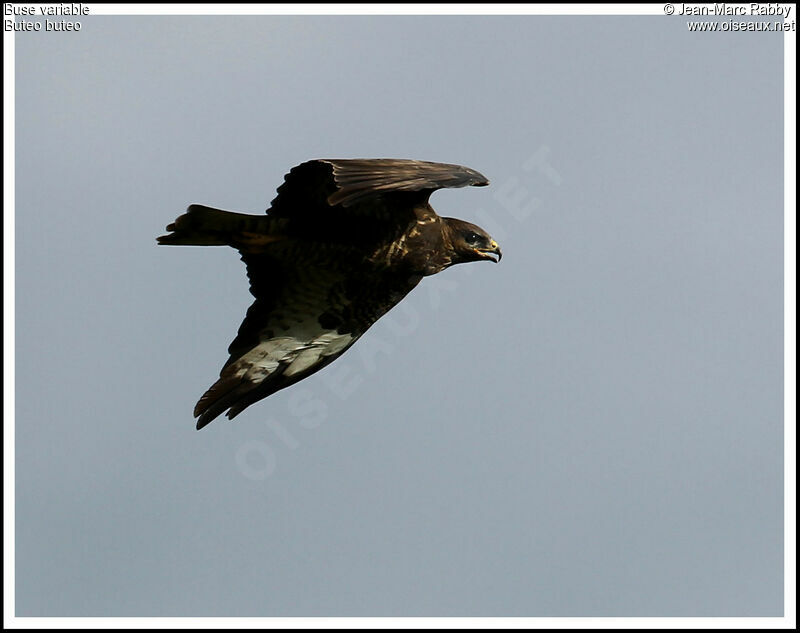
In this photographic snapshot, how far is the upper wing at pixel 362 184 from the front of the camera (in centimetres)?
1175

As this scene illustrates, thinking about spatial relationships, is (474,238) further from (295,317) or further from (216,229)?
(216,229)

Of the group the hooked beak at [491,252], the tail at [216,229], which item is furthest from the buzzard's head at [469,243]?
the tail at [216,229]

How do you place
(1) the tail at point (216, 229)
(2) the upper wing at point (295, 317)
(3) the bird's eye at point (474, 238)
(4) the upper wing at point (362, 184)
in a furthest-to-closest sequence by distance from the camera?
(3) the bird's eye at point (474, 238) < (2) the upper wing at point (295, 317) < (1) the tail at point (216, 229) < (4) the upper wing at point (362, 184)

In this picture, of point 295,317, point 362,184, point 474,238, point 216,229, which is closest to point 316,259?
point 295,317

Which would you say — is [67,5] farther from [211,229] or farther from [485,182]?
[485,182]

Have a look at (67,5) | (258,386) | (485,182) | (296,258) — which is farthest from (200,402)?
(67,5)

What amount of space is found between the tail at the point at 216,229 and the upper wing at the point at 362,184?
0.19 meters

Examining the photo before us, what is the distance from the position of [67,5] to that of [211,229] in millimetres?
4552

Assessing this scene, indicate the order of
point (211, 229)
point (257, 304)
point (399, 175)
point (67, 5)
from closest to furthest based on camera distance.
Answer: point (399, 175) → point (211, 229) → point (257, 304) → point (67, 5)

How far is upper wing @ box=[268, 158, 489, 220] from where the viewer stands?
38.5 feet

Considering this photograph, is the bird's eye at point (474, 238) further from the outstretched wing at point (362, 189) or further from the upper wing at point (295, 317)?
the upper wing at point (295, 317)

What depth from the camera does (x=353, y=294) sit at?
13.9 metres

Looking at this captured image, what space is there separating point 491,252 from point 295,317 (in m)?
1.94

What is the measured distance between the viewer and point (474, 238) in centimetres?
1384
